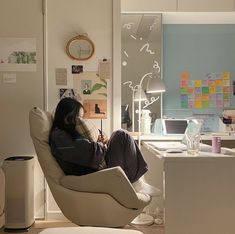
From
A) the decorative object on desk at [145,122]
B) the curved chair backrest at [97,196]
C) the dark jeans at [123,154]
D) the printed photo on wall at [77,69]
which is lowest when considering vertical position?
the curved chair backrest at [97,196]

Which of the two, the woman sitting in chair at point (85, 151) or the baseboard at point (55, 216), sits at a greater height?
the woman sitting in chair at point (85, 151)

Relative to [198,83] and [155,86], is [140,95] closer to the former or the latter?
[155,86]

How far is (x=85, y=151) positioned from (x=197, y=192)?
83cm

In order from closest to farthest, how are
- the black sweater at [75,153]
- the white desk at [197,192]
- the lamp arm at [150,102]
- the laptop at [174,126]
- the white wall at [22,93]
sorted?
the white desk at [197,192] → the black sweater at [75,153] → the white wall at [22,93] → the laptop at [174,126] → the lamp arm at [150,102]

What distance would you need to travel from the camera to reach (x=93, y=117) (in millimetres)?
3545

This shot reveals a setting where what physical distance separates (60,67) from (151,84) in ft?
2.94

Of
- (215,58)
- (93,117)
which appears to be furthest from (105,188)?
(215,58)

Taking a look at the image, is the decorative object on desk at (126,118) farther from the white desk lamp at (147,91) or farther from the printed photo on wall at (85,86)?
the printed photo on wall at (85,86)

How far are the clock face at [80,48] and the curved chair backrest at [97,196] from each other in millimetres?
1190

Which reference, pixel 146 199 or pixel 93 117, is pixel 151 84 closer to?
pixel 93 117

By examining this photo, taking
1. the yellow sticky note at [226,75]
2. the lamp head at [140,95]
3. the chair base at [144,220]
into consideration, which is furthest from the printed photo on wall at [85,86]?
the yellow sticky note at [226,75]

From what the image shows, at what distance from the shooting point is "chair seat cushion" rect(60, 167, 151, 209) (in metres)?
2.49

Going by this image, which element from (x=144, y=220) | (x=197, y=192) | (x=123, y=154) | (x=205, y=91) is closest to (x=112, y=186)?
(x=123, y=154)

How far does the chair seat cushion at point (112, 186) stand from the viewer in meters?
2.49
